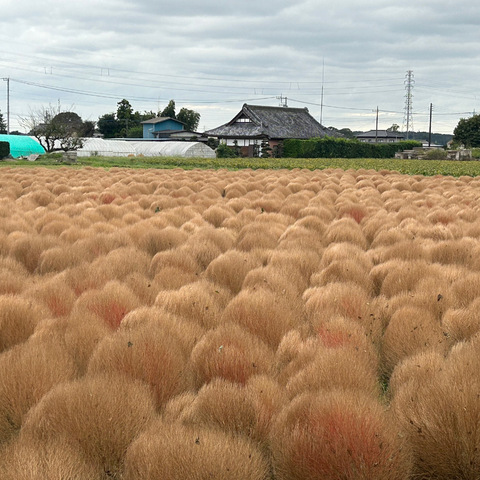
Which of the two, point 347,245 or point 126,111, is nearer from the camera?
point 347,245

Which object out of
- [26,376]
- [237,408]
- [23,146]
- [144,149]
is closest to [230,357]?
[237,408]

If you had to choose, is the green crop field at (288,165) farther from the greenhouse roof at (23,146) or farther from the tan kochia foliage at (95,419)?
the tan kochia foliage at (95,419)

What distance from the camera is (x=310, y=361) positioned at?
298 centimetres

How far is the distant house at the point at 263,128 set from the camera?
53.0 m

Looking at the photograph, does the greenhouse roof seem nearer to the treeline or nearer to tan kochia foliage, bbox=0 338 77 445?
the treeline

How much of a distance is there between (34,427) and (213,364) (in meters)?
0.92

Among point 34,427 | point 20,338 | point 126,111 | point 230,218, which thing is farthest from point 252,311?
point 126,111

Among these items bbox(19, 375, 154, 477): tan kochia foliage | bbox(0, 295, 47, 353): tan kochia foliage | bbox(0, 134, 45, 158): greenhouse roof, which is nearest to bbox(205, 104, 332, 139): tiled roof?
bbox(0, 134, 45, 158): greenhouse roof

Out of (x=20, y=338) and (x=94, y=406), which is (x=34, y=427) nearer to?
(x=94, y=406)

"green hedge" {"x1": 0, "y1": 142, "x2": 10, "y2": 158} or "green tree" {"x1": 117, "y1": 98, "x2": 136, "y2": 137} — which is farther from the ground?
"green tree" {"x1": 117, "y1": 98, "x2": 136, "y2": 137}

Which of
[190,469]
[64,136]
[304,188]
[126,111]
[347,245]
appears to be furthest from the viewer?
[126,111]

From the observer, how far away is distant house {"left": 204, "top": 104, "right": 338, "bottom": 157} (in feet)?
174

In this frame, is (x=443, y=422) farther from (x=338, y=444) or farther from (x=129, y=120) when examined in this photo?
(x=129, y=120)

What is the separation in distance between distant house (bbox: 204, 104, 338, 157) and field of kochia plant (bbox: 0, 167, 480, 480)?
155 feet
